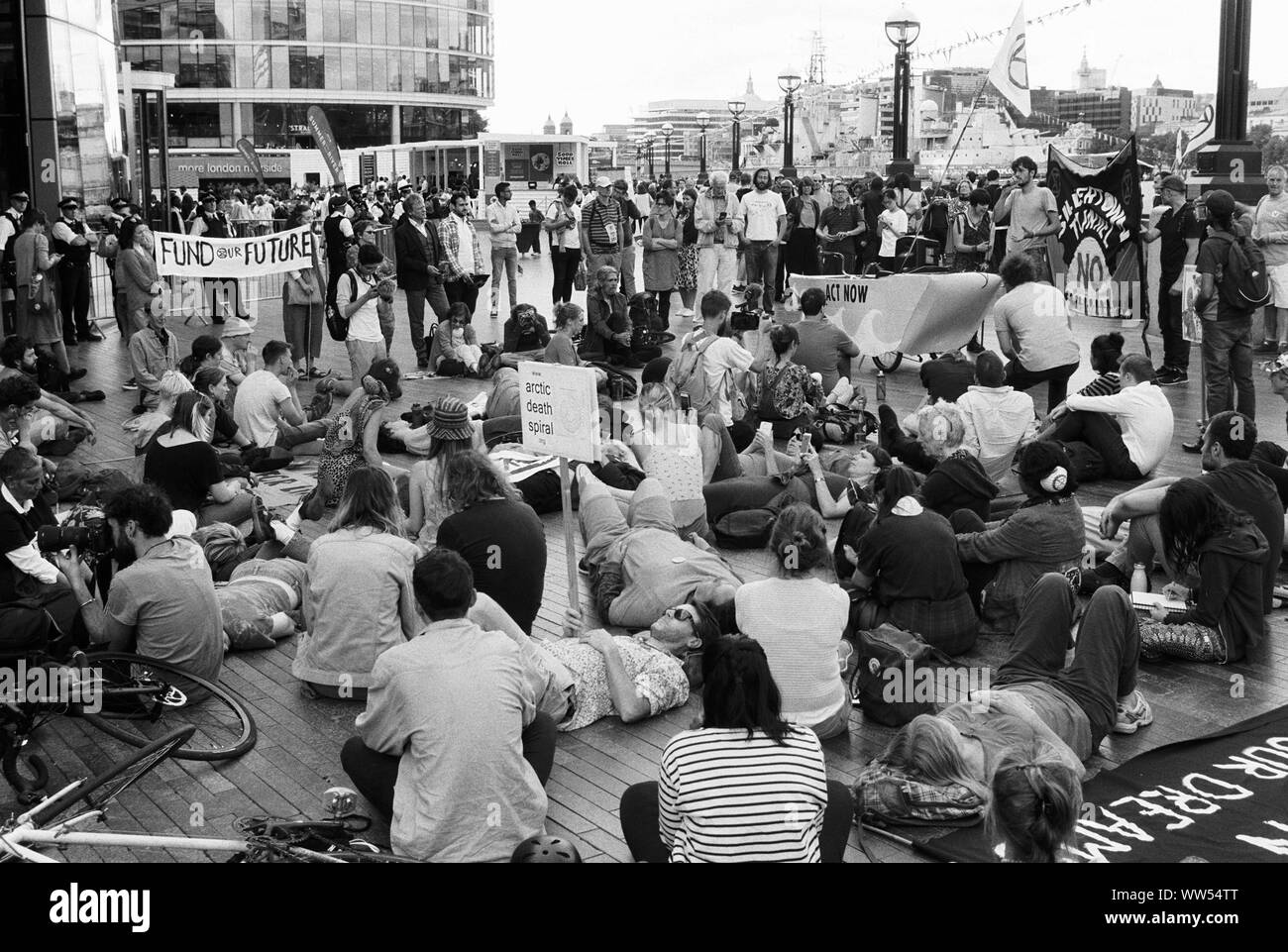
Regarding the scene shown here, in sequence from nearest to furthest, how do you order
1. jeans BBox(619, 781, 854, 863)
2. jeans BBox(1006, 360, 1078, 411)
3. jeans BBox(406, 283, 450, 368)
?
jeans BBox(619, 781, 854, 863) < jeans BBox(1006, 360, 1078, 411) < jeans BBox(406, 283, 450, 368)

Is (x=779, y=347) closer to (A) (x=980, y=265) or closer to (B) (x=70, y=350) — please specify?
(A) (x=980, y=265)

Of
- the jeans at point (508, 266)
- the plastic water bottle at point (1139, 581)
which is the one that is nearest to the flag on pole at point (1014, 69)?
the jeans at point (508, 266)

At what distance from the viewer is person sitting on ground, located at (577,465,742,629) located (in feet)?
24.6

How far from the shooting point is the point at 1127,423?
33.9 feet

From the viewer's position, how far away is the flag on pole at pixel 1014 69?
18328 mm

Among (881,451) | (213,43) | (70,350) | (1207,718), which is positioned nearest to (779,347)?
(881,451)

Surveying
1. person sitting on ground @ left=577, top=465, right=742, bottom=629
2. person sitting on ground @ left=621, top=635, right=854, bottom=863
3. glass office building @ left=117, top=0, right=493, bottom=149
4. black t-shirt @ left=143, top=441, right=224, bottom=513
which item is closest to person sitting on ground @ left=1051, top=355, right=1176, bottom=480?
person sitting on ground @ left=577, top=465, right=742, bottom=629

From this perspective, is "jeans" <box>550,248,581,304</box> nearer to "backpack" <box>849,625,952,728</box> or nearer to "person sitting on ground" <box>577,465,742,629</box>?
"person sitting on ground" <box>577,465,742,629</box>

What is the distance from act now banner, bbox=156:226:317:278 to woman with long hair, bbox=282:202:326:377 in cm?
17

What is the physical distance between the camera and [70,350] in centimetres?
1823

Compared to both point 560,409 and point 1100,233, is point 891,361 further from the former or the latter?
point 560,409

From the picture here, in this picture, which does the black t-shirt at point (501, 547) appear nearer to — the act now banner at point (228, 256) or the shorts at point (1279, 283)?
the act now banner at point (228, 256)

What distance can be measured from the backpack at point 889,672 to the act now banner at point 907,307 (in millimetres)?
7645

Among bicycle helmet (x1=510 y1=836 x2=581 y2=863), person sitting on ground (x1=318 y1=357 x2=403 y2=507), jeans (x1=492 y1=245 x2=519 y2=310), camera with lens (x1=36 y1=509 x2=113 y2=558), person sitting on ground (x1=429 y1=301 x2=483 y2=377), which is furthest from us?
jeans (x1=492 y1=245 x2=519 y2=310)
